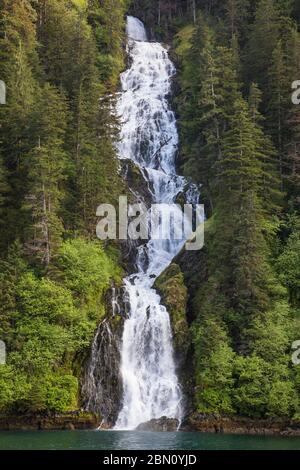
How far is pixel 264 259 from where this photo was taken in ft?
127

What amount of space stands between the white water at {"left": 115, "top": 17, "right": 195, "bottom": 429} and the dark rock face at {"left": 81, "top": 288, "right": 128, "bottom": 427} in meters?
0.43

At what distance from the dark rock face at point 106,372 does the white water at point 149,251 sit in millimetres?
425

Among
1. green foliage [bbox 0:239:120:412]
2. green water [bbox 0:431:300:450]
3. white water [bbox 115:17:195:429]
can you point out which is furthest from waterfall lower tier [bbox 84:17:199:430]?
green water [bbox 0:431:300:450]

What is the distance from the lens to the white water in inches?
1414

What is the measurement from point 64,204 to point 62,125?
5.96 meters

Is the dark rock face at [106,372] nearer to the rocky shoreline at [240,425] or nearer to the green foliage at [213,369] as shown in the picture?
the rocky shoreline at [240,425]

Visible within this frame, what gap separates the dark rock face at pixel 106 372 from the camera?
35500mm

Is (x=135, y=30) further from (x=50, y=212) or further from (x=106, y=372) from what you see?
(x=106, y=372)

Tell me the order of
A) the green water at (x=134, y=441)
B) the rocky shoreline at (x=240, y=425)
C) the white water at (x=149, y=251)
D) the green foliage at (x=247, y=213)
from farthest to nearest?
the white water at (x=149, y=251), the green foliage at (x=247, y=213), the rocky shoreline at (x=240, y=425), the green water at (x=134, y=441)

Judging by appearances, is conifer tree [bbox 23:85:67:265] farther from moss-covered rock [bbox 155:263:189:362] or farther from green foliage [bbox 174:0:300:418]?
green foliage [bbox 174:0:300:418]

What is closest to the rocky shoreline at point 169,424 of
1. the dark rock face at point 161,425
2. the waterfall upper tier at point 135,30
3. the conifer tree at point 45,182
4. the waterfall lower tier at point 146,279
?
the dark rock face at point 161,425

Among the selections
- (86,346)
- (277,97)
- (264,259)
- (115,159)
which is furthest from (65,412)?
(277,97)

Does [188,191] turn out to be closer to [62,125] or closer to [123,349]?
[62,125]

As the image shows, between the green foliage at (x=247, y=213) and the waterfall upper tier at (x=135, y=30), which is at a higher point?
the waterfall upper tier at (x=135, y=30)
